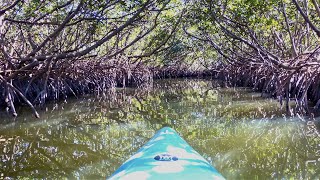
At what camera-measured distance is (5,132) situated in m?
5.41

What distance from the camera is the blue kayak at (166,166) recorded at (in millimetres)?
2000

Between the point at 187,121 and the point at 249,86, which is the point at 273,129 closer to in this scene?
the point at 187,121

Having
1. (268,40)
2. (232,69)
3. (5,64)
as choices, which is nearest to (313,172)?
(5,64)

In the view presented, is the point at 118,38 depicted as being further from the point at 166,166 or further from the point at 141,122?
A: the point at 166,166

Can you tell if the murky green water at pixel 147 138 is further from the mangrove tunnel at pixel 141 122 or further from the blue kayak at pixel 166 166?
the blue kayak at pixel 166 166

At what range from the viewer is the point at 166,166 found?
2.13 metres

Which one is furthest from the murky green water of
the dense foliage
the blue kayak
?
the blue kayak

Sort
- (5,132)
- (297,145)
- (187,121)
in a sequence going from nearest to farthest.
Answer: (297,145)
(5,132)
(187,121)

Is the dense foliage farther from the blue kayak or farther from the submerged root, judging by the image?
the blue kayak

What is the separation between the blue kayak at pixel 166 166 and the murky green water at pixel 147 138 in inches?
32.2

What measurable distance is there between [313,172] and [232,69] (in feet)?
45.7

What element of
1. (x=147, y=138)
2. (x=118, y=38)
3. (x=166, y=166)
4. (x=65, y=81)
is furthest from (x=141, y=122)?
(x=118, y=38)

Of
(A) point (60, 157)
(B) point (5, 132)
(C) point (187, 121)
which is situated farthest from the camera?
(C) point (187, 121)

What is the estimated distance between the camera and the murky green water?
3.49m
